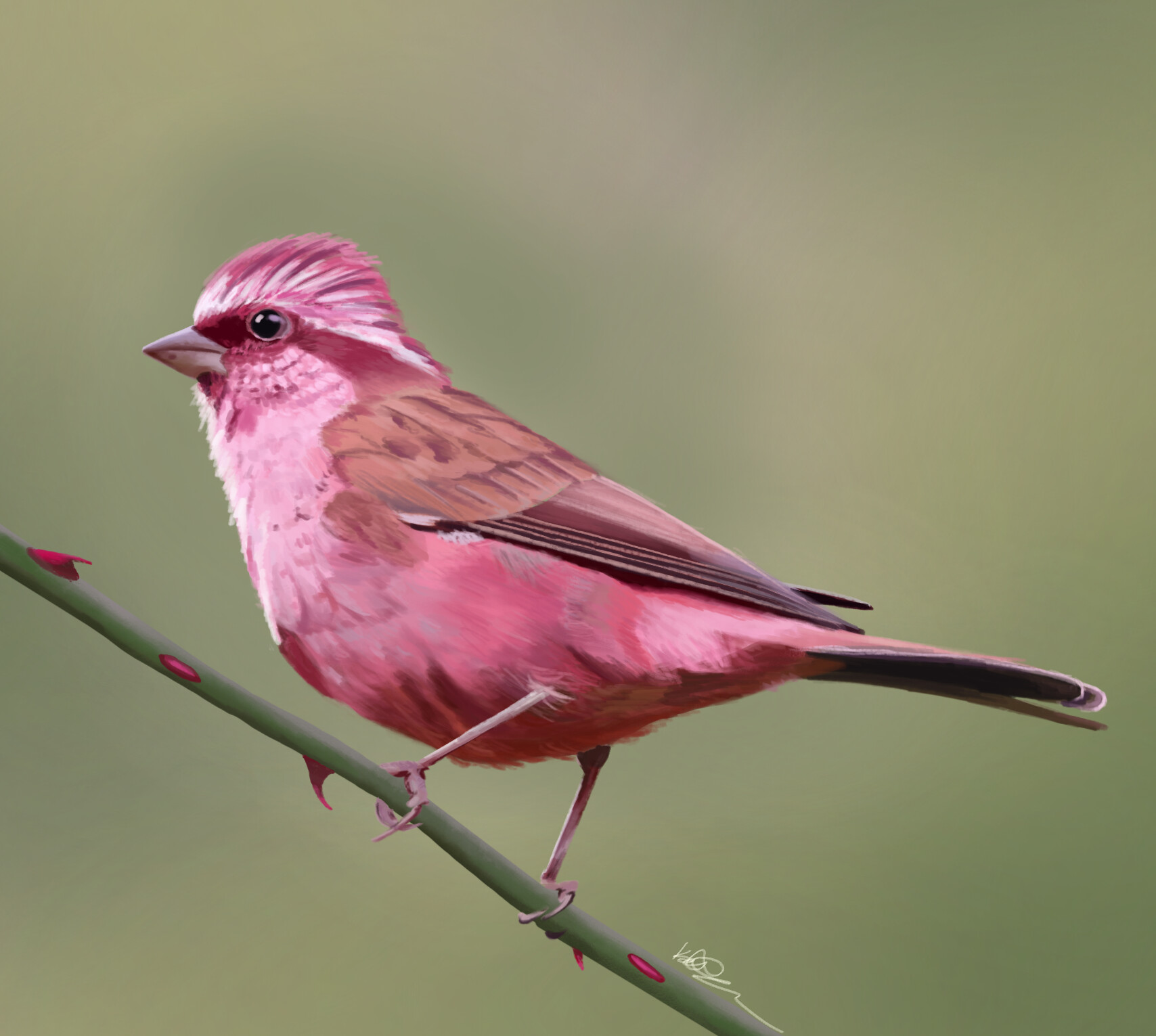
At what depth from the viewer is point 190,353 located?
1062mm

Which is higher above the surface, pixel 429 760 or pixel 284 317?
pixel 284 317

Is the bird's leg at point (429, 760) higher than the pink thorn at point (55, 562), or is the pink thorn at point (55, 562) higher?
the pink thorn at point (55, 562)

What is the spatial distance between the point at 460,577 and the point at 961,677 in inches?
20.1

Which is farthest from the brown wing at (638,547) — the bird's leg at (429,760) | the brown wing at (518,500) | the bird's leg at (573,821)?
the bird's leg at (573,821)

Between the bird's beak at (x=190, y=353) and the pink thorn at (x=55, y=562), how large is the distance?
41 cm

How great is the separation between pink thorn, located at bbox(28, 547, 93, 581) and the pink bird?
28cm

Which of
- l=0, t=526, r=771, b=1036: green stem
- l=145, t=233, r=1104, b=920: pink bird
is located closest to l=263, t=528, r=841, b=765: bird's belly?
l=145, t=233, r=1104, b=920: pink bird

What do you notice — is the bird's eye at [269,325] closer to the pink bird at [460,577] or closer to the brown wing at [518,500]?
the pink bird at [460,577]

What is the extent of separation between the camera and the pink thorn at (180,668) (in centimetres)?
70

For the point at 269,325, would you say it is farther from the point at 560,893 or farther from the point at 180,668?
the point at 560,893

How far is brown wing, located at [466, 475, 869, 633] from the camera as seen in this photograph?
0.99 m

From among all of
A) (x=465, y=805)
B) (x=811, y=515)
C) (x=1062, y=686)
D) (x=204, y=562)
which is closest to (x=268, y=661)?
(x=204, y=562)
